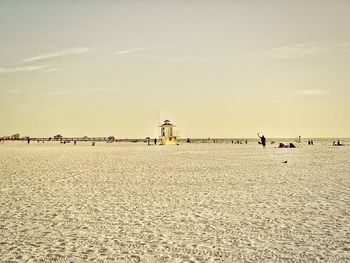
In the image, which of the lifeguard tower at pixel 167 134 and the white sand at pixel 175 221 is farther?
the lifeguard tower at pixel 167 134

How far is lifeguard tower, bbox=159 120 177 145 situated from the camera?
223 feet

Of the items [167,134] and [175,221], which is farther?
[167,134]

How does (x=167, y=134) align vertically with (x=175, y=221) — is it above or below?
above

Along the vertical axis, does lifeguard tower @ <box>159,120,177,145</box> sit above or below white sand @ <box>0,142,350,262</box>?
above

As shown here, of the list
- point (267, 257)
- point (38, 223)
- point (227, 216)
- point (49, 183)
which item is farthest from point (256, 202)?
point (49, 183)

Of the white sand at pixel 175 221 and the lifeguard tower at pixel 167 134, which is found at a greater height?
the lifeguard tower at pixel 167 134

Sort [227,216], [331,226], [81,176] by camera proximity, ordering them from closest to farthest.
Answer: [331,226], [227,216], [81,176]

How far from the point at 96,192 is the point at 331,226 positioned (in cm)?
742

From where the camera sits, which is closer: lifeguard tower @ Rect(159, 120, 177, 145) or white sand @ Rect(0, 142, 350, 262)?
white sand @ Rect(0, 142, 350, 262)

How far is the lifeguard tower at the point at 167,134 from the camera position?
6788 cm

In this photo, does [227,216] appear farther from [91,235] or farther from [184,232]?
[91,235]

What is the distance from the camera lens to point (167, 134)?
70.1 meters

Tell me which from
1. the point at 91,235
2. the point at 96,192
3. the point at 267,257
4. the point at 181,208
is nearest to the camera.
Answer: the point at 267,257

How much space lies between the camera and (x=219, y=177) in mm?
16453
